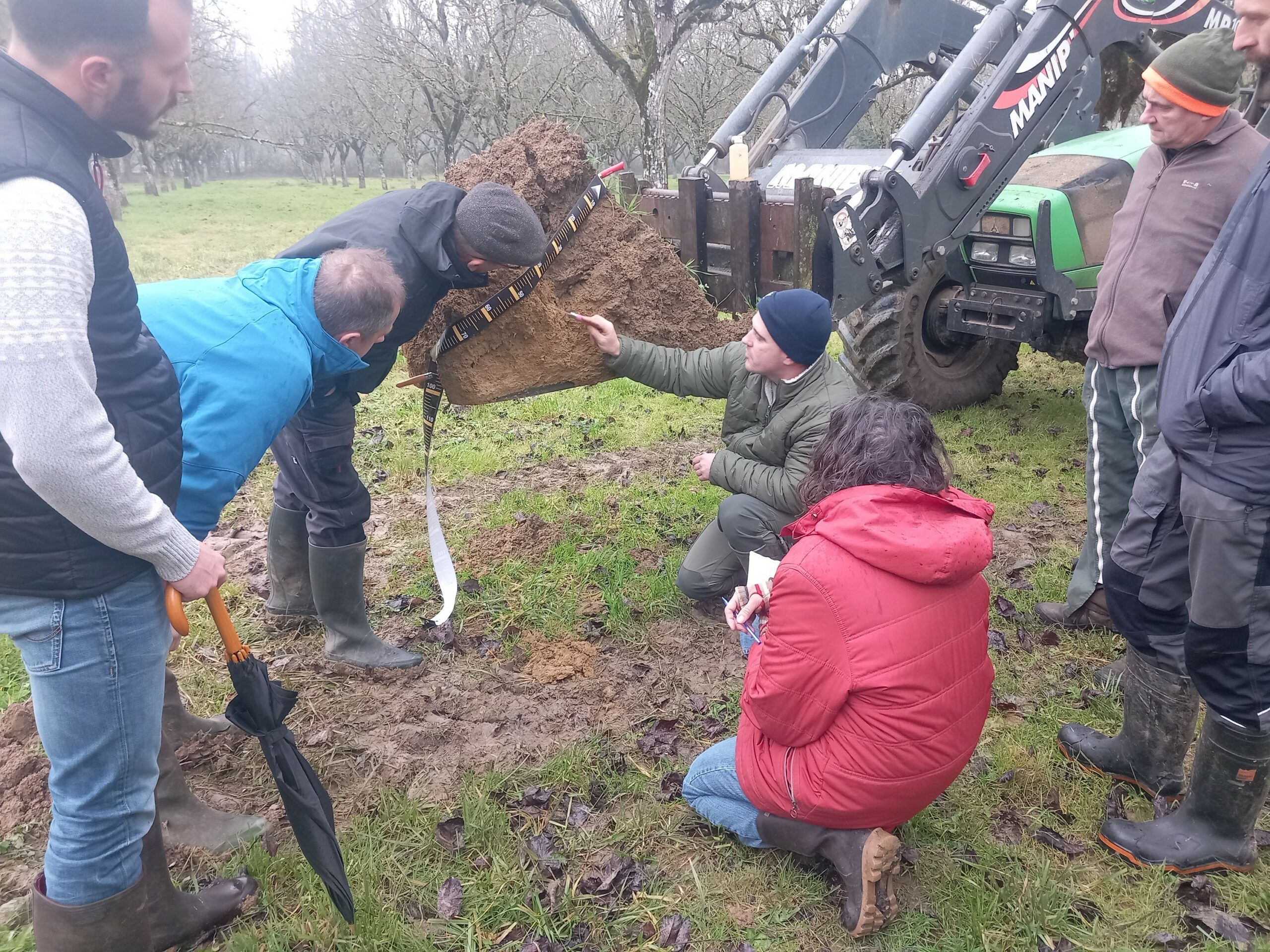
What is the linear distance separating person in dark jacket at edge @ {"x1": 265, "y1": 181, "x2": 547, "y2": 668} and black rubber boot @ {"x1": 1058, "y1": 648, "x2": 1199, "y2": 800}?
255cm

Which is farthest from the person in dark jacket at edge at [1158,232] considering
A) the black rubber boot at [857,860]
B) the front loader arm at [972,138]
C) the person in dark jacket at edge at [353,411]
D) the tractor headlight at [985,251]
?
the tractor headlight at [985,251]

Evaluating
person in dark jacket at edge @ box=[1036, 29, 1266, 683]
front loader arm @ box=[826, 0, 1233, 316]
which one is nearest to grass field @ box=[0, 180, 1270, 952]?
person in dark jacket at edge @ box=[1036, 29, 1266, 683]

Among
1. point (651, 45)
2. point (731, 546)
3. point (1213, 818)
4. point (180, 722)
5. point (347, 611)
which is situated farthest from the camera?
point (651, 45)

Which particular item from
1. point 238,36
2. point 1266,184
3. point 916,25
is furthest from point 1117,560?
point 238,36

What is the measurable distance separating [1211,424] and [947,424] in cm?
431

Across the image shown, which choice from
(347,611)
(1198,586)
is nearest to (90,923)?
(347,611)

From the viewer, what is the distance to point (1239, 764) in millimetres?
2332

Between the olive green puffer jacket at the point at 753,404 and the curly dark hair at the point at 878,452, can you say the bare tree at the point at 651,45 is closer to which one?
the olive green puffer jacket at the point at 753,404

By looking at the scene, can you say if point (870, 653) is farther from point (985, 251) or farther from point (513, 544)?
point (985, 251)

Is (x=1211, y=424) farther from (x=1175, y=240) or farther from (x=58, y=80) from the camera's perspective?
(x=58, y=80)

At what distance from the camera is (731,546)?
378 centimetres

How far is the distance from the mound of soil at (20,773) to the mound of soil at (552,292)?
79.0 inches

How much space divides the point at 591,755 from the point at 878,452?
1647 mm

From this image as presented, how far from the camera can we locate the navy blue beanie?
3084mm
